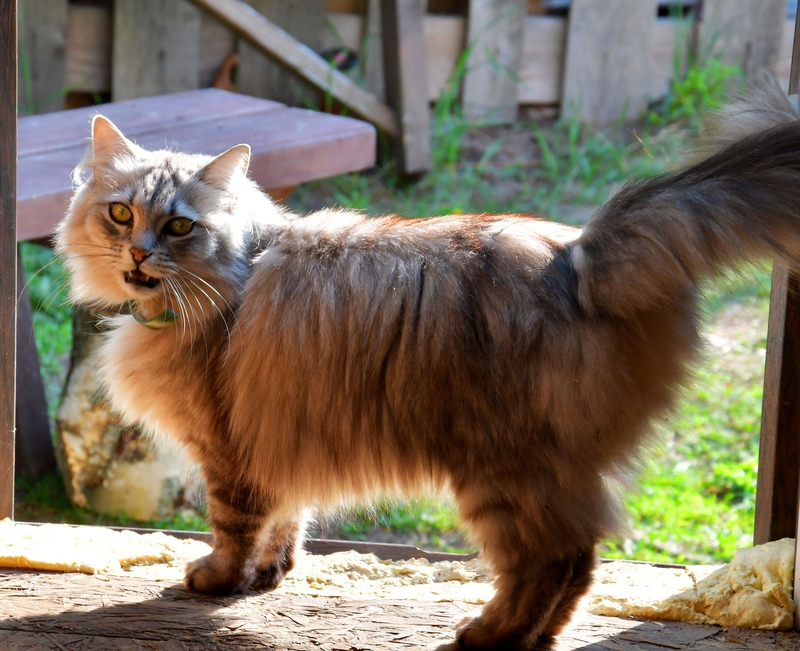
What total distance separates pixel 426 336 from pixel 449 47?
4873mm

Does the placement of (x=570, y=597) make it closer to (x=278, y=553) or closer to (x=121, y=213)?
(x=278, y=553)

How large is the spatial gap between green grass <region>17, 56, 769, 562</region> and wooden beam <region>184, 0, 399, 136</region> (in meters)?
0.44

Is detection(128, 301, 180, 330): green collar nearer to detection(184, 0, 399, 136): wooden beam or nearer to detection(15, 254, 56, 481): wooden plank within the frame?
detection(15, 254, 56, 481): wooden plank

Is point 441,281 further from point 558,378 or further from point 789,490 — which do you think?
point 789,490

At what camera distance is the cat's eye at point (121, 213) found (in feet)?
7.37

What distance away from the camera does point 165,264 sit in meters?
2.19

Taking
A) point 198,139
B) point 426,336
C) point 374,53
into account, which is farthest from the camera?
point 374,53

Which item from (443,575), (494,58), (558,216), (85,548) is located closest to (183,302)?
(85,548)

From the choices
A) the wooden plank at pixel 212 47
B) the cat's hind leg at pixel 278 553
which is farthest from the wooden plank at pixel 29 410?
the wooden plank at pixel 212 47

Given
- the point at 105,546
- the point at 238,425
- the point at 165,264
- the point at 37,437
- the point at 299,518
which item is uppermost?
the point at 165,264

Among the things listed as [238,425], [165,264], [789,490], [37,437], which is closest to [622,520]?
[789,490]

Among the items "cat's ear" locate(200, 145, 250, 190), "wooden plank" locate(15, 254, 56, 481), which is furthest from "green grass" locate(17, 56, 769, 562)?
"cat's ear" locate(200, 145, 250, 190)

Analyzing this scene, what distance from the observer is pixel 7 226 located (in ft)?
8.35

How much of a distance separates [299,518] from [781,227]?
5.14 feet
